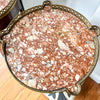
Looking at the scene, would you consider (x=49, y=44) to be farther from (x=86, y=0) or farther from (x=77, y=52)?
(x=86, y=0)

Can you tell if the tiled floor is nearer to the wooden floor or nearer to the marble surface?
the wooden floor

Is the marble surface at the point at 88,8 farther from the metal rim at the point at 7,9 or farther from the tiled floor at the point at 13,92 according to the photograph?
the tiled floor at the point at 13,92

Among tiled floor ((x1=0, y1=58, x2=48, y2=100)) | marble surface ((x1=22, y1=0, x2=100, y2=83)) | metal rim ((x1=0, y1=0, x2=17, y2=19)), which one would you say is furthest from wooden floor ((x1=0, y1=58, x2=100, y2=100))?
metal rim ((x1=0, y1=0, x2=17, y2=19))

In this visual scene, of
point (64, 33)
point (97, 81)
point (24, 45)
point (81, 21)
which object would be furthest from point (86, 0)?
point (97, 81)

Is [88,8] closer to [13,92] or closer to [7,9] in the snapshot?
[7,9]

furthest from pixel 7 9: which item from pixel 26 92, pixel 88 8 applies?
pixel 26 92

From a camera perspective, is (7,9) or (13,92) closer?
(7,9)

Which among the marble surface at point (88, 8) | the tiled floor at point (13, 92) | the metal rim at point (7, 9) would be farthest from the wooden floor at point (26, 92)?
the metal rim at point (7, 9)

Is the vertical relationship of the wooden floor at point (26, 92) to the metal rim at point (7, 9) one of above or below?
below

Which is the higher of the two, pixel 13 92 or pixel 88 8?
pixel 88 8

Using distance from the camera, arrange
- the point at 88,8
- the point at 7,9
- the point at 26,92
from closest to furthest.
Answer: the point at 7,9
the point at 88,8
the point at 26,92

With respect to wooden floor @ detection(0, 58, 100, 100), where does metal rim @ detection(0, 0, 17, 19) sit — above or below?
above
